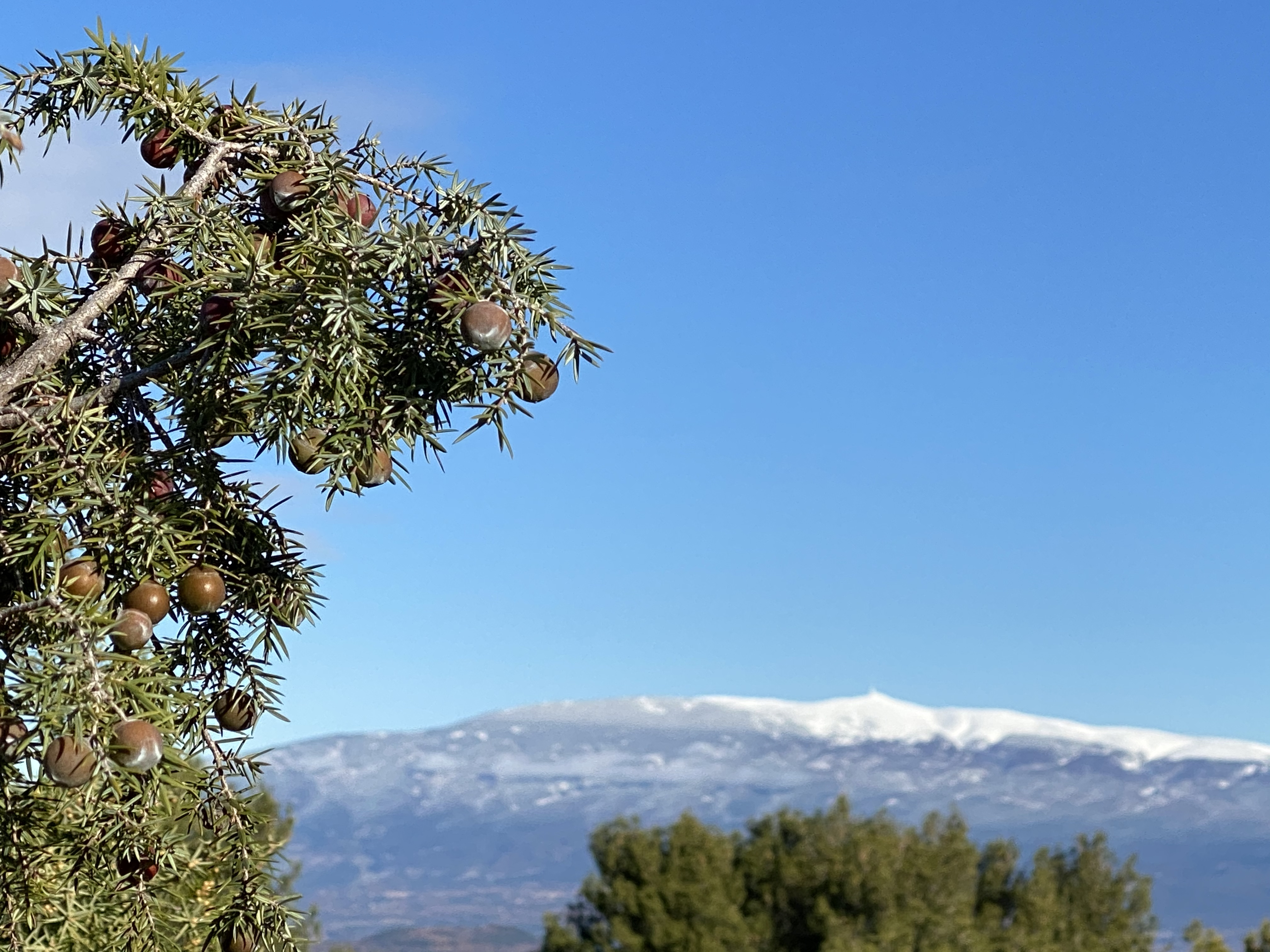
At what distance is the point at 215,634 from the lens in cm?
416

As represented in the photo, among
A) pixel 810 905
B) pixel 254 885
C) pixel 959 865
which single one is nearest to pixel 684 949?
pixel 810 905

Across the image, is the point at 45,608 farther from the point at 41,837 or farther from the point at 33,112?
the point at 33,112

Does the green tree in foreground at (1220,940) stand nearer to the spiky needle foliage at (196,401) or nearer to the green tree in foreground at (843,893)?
the green tree in foreground at (843,893)

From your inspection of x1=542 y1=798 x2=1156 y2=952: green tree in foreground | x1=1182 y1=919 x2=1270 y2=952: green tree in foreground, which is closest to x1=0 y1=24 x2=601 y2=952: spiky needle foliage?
x1=1182 y1=919 x2=1270 y2=952: green tree in foreground

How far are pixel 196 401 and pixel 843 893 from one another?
37838 millimetres

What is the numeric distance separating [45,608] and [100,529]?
0.48 meters

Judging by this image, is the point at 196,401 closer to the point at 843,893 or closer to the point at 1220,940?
the point at 1220,940

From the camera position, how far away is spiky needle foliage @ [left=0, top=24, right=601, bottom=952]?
3.69 m

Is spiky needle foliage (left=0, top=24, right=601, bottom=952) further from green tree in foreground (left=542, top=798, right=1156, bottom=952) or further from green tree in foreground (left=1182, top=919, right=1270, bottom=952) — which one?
green tree in foreground (left=542, top=798, right=1156, bottom=952)

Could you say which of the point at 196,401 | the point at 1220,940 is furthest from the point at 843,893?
the point at 196,401

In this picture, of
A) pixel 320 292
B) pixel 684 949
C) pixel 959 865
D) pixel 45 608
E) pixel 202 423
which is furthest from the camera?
pixel 959 865

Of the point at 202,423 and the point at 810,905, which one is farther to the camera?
the point at 810,905

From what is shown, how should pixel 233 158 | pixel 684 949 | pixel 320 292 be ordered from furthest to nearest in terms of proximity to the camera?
pixel 684 949, pixel 233 158, pixel 320 292

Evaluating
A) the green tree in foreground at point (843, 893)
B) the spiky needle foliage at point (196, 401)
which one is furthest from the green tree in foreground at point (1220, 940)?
the spiky needle foliage at point (196, 401)
